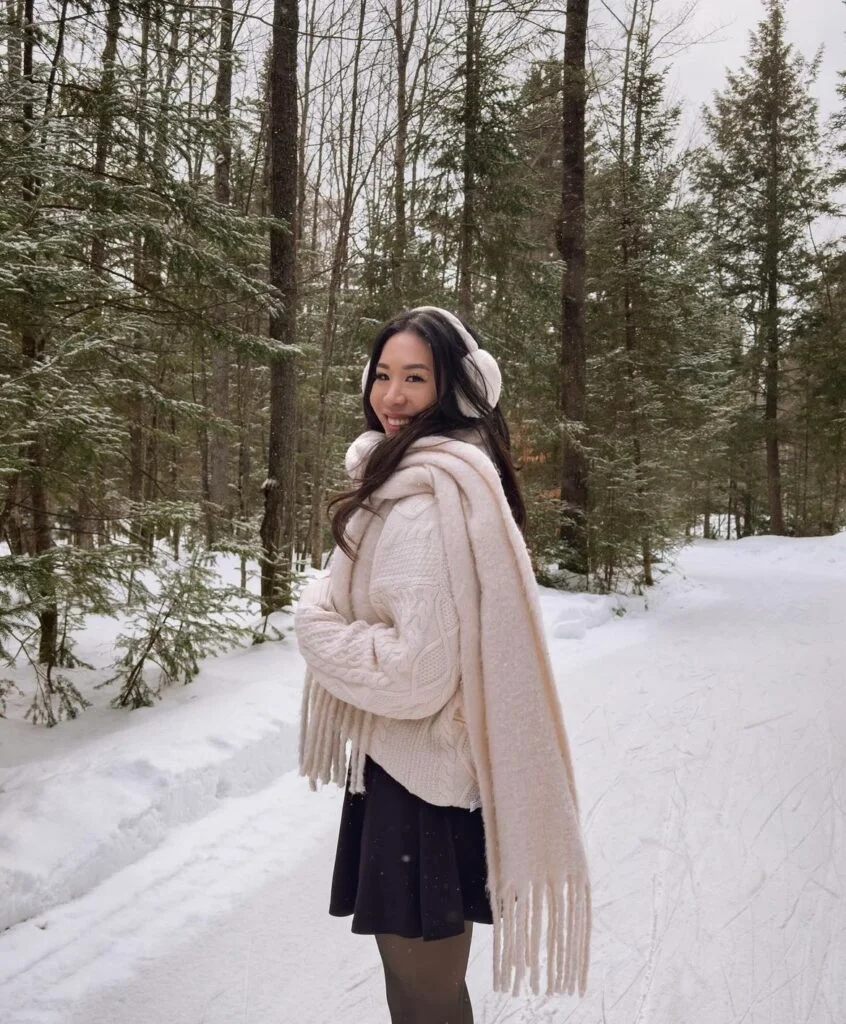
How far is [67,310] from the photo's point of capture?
4801 mm

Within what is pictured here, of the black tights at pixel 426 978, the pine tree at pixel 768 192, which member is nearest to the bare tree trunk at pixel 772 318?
the pine tree at pixel 768 192

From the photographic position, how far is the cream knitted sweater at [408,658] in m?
1.46

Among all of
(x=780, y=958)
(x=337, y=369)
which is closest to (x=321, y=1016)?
(x=780, y=958)

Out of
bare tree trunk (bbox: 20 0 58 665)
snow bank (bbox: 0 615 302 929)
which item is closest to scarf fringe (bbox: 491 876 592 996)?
snow bank (bbox: 0 615 302 929)

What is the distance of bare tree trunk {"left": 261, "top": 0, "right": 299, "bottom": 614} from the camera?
6844 millimetres

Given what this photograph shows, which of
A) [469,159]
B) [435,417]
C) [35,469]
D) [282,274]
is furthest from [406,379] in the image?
[469,159]

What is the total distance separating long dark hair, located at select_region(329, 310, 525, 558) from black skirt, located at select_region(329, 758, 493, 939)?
0.60 meters

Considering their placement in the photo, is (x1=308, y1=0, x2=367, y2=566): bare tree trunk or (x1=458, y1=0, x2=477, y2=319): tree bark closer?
(x1=458, y1=0, x2=477, y2=319): tree bark

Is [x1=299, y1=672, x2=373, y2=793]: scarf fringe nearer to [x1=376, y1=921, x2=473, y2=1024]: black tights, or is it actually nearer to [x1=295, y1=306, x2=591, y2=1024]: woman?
[x1=295, y1=306, x2=591, y2=1024]: woman

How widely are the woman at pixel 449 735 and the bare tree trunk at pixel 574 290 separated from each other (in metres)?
9.51

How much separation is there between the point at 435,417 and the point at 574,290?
10.4 meters

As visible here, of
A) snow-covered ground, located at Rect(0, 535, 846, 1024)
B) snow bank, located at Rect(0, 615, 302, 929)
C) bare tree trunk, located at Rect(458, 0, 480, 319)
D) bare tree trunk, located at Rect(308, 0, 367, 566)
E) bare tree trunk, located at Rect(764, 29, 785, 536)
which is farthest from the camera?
bare tree trunk, located at Rect(764, 29, 785, 536)

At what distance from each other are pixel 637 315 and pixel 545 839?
12.8 metres

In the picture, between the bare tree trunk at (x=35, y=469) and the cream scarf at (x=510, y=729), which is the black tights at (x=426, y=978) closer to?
the cream scarf at (x=510, y=729)
